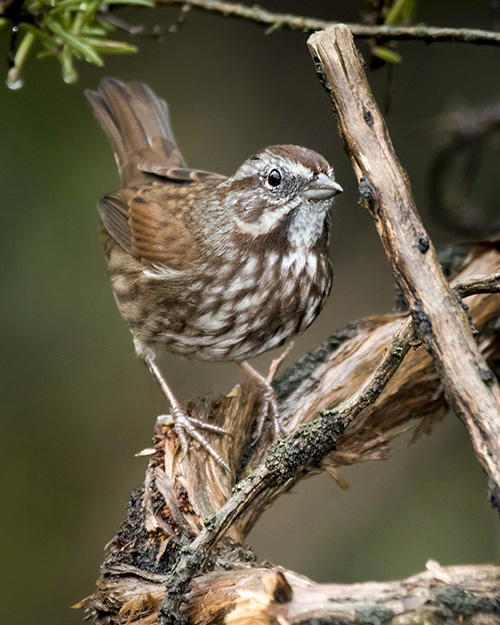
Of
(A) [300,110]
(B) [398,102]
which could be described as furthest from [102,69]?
(B) [398,102]

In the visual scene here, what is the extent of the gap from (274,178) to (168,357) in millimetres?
2116

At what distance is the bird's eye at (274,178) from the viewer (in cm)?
278

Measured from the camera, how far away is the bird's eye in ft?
9.11

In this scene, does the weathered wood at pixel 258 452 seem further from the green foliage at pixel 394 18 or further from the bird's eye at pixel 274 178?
the green foliage at pixel 394 18

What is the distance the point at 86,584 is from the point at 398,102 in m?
3.29

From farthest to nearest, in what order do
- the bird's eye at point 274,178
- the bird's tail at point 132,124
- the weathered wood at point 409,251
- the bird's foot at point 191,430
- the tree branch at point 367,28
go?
the bird's tail at point 132,124 → the bird's eye at point 274,178 → the tree branch at point 367,28 → the bird's foot at point 191,430 → the weathered wood at point 409,251

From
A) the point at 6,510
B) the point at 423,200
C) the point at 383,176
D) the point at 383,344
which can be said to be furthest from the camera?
Result: the point at 423,200

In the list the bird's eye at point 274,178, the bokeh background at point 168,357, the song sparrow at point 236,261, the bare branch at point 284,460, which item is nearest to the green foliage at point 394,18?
the song sparrow at point 236,261

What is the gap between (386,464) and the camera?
4258 millimetres

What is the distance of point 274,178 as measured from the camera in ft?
9.18

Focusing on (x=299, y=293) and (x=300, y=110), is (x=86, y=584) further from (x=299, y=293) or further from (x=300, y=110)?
(x=300, y=110)

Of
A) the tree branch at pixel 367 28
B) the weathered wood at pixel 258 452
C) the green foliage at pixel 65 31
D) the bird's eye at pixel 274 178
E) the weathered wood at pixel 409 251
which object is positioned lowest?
the weathered wood at pixel 258 452

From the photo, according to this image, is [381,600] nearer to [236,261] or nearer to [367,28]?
[236,261]

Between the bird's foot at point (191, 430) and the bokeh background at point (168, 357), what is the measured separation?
182cm
